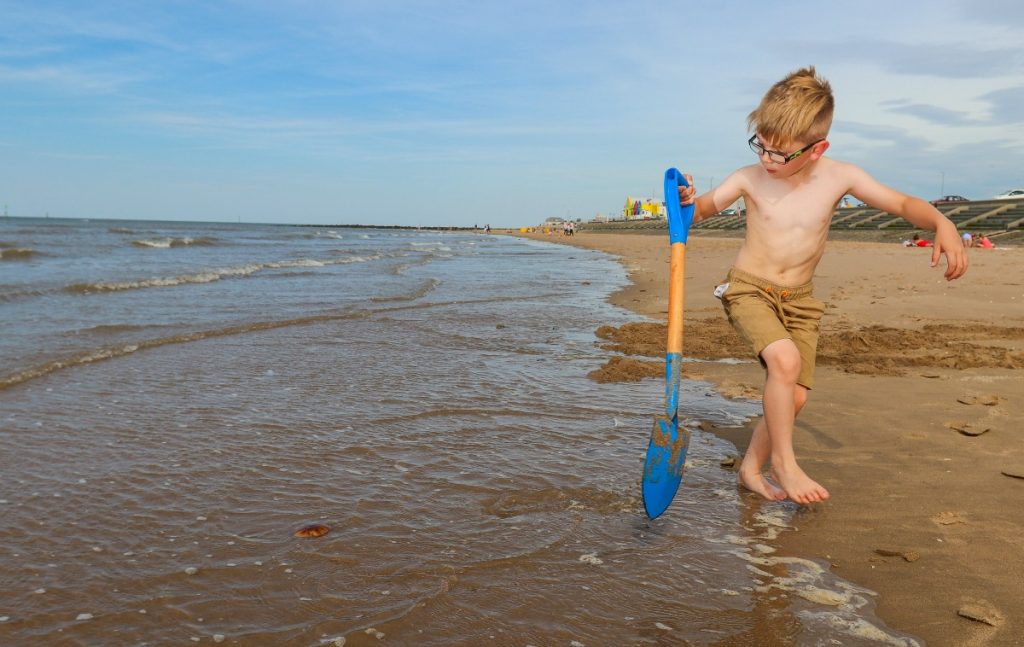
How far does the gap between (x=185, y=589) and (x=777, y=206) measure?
266 cm

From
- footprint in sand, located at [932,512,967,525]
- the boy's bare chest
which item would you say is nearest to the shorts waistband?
the boy's bare chest

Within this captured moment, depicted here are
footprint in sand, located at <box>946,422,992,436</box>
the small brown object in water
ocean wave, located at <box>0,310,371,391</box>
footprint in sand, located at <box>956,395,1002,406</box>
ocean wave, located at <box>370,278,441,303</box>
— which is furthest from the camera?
ocean wave, located at <box>370,278,441,303</box>

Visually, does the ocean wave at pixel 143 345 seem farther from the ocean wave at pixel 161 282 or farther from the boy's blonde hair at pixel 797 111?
the ocean wave at pixel 161 282

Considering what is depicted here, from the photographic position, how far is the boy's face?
→ 9.80ft

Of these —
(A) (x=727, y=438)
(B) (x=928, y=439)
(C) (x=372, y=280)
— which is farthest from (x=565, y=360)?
(C) (x=372, y=280)

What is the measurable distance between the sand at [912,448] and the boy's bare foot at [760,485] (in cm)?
6

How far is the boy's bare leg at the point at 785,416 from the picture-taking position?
9.62ft

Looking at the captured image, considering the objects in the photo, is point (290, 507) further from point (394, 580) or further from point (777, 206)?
point (777, 206)

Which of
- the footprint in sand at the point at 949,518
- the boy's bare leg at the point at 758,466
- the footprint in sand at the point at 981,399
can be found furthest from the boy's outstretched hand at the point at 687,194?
the footprint in sand at the point at 981,399

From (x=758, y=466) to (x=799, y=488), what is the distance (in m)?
0.22

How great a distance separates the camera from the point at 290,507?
9.47ft

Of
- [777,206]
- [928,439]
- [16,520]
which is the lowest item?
[16,520]

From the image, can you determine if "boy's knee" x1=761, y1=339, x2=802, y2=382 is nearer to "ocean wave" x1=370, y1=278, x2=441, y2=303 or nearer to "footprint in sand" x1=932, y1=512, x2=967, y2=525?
"footprint in sand" x1=932, y1=512, x2=967, y2=525

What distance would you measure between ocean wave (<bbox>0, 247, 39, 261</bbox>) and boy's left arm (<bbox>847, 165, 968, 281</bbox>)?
76.2ft
